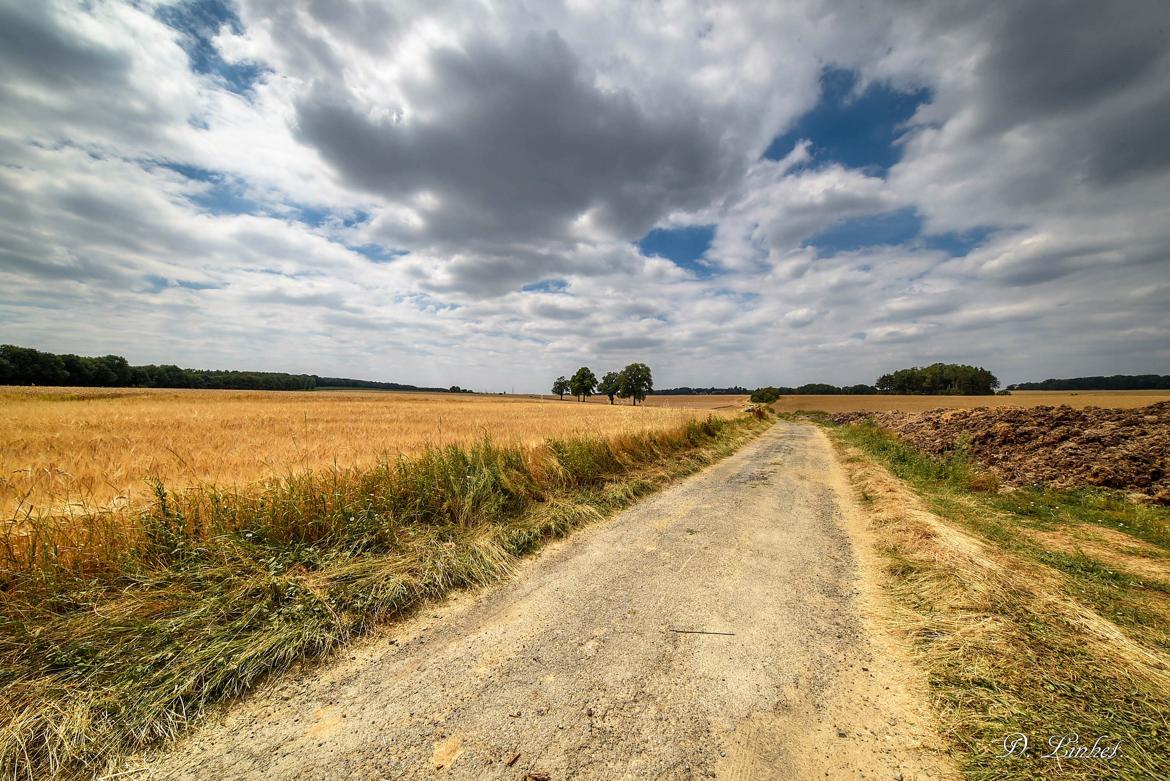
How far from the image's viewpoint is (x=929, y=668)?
297cm

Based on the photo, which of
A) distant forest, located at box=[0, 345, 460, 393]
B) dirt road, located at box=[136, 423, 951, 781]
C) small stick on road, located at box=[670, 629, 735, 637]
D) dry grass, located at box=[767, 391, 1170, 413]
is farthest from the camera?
distant forest, located at box=[0, 345, 460, 393]

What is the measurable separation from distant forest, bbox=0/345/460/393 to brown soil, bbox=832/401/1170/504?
94813 mm

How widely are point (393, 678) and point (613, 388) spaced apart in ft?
304

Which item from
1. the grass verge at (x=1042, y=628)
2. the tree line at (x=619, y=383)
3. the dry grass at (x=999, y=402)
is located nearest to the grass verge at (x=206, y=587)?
the grass verge at (x=1042, y=628)

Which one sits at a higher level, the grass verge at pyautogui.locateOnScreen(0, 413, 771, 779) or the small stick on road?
the grass verge at pyautogui.locateOnScreen(0, 413, 771, 779)

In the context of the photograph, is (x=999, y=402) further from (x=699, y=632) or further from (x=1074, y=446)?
(x=699, y=632)

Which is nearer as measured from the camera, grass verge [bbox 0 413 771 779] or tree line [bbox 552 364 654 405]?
grass verge [bbox 0 413 771 779]

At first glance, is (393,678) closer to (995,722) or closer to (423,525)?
(423,525)

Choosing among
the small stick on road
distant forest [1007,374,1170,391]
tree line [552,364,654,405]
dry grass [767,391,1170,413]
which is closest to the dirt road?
the small stick on road

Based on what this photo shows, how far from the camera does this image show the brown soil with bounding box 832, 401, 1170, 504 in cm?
747

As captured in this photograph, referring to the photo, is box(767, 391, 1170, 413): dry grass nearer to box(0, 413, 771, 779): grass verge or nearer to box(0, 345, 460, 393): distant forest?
box(0, 413, 771, 779): grass verge

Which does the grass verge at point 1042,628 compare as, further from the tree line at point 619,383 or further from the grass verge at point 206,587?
the tree line at point 619,383

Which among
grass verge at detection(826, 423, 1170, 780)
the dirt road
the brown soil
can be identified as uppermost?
the brown soil

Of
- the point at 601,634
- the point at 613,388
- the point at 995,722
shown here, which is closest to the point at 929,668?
the point at 995,722
